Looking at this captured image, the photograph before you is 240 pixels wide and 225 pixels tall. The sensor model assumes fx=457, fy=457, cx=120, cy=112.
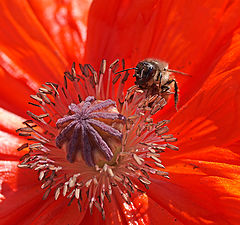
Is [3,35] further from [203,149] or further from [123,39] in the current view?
[203,149]

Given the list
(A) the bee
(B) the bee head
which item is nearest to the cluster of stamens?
(A) the bee

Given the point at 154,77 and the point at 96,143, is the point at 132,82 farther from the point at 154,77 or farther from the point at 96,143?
the point at 96,143

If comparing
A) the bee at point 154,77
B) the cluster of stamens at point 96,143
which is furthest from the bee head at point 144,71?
the cluster of stamens at point 96,143

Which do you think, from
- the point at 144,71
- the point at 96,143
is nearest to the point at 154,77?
the point at 144,71

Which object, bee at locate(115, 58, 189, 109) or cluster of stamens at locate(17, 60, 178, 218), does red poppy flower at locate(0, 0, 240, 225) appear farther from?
bee at locate(115, 58, 189, 109)

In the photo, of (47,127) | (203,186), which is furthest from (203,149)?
(47,127)

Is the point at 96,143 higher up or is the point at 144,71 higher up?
the point at 144,71

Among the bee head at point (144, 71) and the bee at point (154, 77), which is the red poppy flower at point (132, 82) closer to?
the bee at point (154, 77)
